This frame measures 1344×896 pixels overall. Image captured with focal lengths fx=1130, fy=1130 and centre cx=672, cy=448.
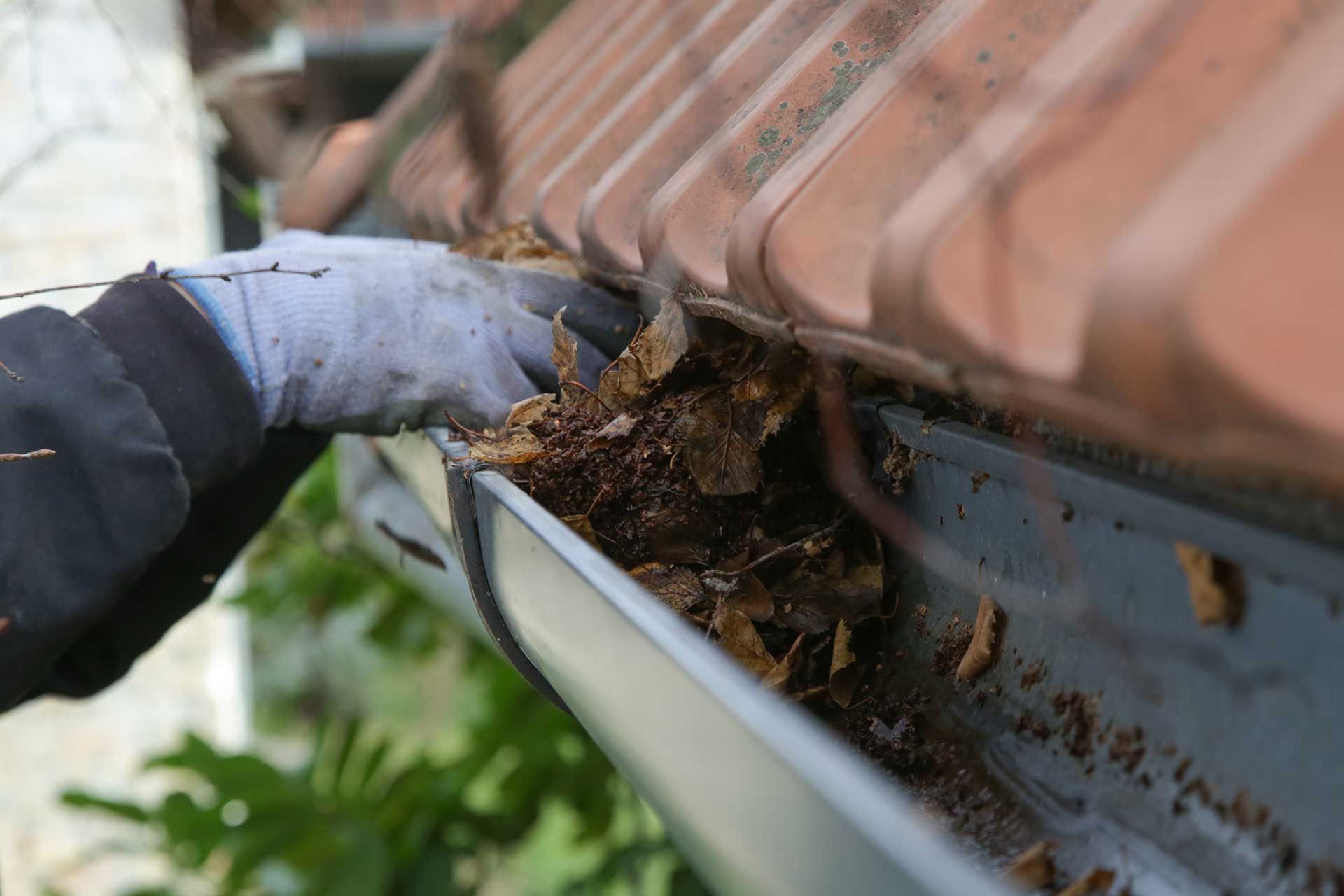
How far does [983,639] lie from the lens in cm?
93

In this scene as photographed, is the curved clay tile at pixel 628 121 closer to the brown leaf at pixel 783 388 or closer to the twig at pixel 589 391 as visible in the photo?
the twig at pixel 589 391

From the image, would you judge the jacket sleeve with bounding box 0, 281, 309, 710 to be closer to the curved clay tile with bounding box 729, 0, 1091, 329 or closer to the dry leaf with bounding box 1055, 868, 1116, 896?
the curved clay tile with bounding box 729, 0, 1091, 329

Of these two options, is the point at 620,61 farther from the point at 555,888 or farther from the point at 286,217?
the point at 555,888

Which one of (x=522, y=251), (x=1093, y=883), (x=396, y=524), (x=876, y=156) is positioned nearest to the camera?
(x=1093, y=883)

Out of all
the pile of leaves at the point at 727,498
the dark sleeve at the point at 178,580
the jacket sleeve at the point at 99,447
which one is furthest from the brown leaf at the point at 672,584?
the dark sleeve at the point at 178,580

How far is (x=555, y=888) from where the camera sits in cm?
339

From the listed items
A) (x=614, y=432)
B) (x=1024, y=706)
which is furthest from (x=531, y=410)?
(x=1024, y=706)

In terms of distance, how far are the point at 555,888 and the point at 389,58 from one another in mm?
3164

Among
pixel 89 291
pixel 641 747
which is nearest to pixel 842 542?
pixel 641 747

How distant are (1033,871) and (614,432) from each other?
0.64 m

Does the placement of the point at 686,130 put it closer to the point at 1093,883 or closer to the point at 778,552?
the point at 778,552

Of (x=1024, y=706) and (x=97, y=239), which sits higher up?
(x=1024, y=706)

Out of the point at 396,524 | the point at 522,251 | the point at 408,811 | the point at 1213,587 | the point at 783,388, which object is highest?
the point at 1213,587

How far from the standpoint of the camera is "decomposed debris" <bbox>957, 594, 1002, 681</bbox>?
0.93 meters
